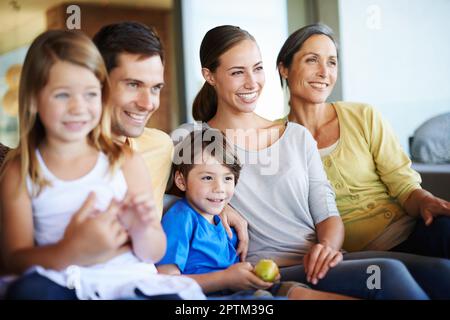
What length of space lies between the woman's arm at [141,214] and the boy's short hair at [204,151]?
14 centimetres

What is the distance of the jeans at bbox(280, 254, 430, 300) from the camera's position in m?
1.08

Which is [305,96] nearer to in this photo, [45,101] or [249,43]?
[249,43]

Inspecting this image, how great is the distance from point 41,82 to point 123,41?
7.9 inches

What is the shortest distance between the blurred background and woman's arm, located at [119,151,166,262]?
0.23 m

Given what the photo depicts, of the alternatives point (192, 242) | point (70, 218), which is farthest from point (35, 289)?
point (192, 242)

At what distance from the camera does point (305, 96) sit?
136 centimetres

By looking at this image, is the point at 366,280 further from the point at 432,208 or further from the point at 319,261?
the point at 432,208

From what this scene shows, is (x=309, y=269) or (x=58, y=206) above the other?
(x=58, y=206)

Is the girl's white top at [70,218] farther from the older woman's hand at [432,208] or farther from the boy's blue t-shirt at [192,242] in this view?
the older woman's hand at [432,208]

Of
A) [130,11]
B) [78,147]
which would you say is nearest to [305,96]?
[130,11]

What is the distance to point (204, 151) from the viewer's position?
3.93ft

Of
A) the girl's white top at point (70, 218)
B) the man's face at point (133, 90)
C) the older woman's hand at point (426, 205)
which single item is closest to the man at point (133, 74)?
the man's face at point (133, 90)

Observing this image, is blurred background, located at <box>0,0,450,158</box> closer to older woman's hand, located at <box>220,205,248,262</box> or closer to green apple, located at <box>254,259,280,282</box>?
older woman's hand, located at <box>220,205,248,262</box>
